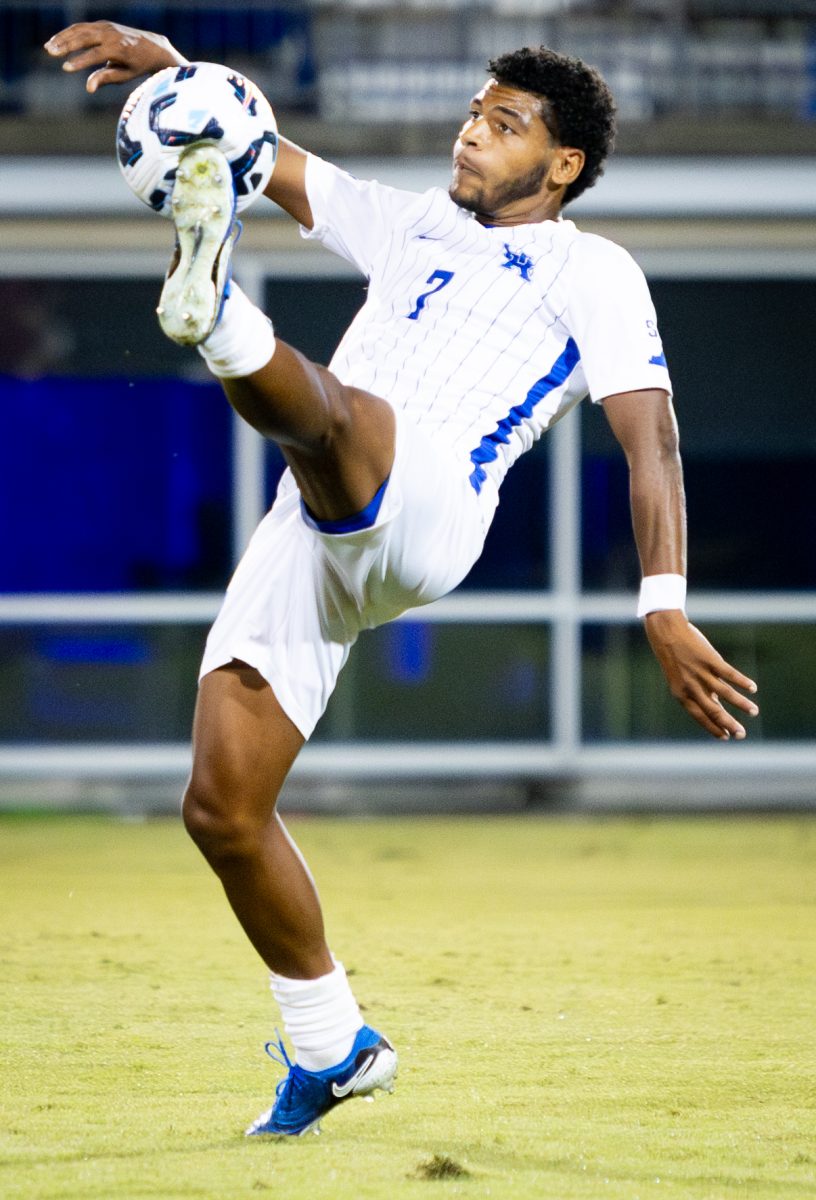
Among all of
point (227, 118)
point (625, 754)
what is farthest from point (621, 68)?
point (227, 118)

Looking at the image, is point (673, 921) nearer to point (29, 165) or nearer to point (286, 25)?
point (29, 165)

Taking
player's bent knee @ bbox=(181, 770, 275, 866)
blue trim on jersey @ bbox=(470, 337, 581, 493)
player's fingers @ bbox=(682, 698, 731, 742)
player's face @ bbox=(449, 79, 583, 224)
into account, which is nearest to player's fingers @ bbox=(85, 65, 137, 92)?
player's face @ bbox=(449, 79, 583, 224)

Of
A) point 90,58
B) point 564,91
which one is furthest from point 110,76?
point 564,91

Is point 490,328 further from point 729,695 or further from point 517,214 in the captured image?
point 729,695

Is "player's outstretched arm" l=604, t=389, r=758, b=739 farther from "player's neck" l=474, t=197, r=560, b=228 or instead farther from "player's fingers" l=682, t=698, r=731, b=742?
"player's neck" l=474, t=197, r=560, b=228

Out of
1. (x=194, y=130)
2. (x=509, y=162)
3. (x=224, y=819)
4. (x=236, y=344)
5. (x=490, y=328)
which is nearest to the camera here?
(x=236, y=344)

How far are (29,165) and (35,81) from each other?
2778 millimetres

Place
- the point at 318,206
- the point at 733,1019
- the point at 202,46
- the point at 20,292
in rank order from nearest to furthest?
the point at 318,206
the point at 733,1019
the point at 20,292
the point at 202,46

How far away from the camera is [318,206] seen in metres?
3.63

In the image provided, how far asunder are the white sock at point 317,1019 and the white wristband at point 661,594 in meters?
0.90

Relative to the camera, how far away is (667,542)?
3150 millimetres

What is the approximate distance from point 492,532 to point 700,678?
6.80 m

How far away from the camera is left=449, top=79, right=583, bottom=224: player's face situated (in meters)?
3.52

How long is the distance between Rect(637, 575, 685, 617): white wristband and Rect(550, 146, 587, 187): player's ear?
0.95 meters
